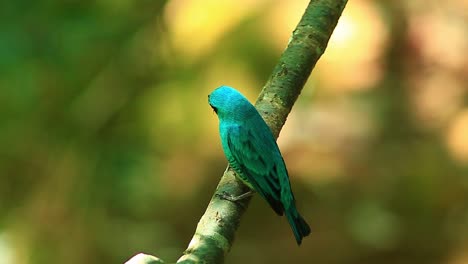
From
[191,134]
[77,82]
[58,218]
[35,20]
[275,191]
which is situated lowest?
[275,191]

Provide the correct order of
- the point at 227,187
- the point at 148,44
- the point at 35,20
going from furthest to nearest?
1. the point at 148,44
2. the point at 35,20
3. the point at 227,187

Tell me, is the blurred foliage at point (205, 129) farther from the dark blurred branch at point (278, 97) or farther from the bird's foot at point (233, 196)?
the bird's foot at point (233, 196)

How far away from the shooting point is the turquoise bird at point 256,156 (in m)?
2.62

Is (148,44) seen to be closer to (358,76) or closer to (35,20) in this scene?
(35,20)

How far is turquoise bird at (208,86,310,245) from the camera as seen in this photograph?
2.62 m

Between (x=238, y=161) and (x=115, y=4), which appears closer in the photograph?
(x=238, y=161)

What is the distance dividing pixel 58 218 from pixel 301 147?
6.31 feet

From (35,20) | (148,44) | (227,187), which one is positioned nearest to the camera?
(227,187)

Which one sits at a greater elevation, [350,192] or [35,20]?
[35,20]

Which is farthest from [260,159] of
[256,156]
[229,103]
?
[229,103]

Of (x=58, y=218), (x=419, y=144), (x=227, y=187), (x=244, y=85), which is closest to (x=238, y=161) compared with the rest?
(x=227, y=187)

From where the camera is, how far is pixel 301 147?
587 centimetres

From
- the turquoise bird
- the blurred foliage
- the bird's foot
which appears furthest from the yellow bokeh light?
the bird's foot

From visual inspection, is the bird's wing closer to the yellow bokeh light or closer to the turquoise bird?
the turquoise bird
